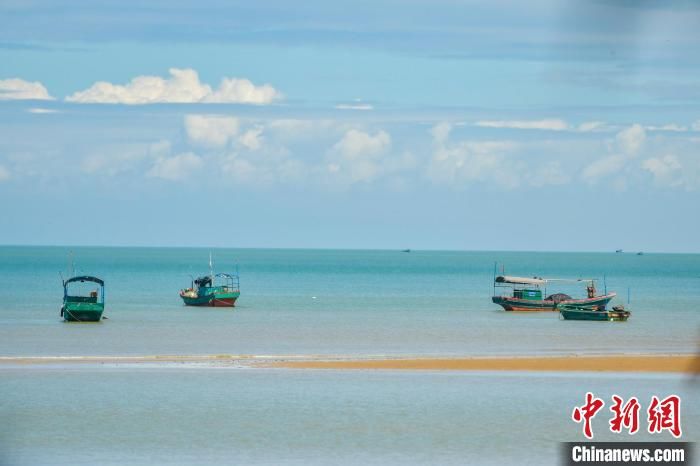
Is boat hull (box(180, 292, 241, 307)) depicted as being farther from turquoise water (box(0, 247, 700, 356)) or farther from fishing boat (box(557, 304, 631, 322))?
fishing boat (box(557, 304, 631, 322))

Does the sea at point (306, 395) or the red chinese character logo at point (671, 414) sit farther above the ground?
the red chinese character logo at point (671, 414)

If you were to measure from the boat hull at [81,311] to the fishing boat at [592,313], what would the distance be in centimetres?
2827

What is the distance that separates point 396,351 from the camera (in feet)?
161

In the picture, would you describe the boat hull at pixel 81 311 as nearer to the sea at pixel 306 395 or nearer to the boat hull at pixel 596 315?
the sea at pixel 306 395

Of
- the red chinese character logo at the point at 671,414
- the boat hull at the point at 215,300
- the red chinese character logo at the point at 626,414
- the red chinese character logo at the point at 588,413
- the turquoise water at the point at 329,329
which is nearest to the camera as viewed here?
the red chinese character logo at the point at 671,414

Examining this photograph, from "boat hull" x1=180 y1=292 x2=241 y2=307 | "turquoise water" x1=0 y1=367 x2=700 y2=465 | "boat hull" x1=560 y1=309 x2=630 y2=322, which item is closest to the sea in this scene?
"turquoise water" x1=0 y1=367 x2=700 y2=465

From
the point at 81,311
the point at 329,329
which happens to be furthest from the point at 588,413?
the point at 81,311

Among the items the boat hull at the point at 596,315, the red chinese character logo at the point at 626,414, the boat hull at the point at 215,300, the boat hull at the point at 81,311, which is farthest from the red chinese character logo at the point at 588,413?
the boat hull at the point at 215,300

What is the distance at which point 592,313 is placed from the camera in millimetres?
70438

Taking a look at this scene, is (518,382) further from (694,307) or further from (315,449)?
(694,307)

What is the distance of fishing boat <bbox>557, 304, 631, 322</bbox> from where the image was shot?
70438 mm

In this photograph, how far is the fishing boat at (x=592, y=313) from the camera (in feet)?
231

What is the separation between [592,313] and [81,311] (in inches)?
1197

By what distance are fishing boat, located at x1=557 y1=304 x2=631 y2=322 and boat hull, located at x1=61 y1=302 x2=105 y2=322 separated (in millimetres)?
28270
